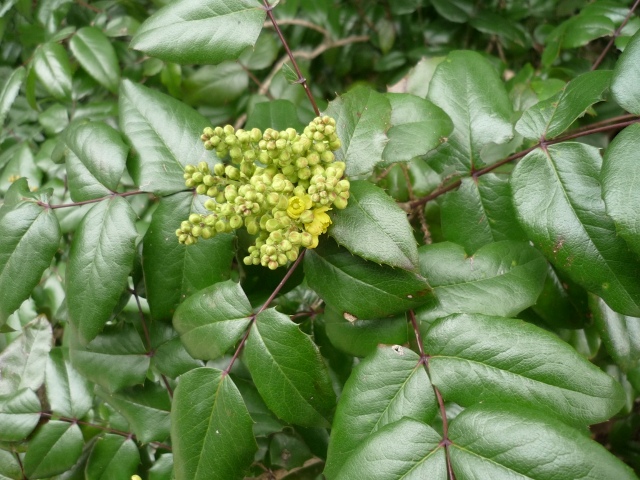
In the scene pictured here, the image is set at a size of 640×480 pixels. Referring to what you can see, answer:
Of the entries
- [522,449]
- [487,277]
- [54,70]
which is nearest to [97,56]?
[54,70]

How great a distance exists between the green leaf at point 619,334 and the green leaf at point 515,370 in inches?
12.6

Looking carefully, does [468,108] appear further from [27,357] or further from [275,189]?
[27,357]

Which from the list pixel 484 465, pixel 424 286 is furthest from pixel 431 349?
pixel 484 465

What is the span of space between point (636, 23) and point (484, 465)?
1479mm

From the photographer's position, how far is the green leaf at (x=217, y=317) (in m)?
1.10

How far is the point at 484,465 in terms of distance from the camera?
0.88 meters

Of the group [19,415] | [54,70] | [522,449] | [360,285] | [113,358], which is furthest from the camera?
[54,70]

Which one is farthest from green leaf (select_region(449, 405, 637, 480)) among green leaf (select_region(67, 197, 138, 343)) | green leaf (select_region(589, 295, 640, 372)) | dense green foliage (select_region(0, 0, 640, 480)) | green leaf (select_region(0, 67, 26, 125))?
green leaf (select_region(0, 67, 26, 125))

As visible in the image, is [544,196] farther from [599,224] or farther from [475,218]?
[475,218]

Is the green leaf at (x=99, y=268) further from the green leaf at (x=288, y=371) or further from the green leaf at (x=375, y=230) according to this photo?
the green leaf at (x=375, y=230)

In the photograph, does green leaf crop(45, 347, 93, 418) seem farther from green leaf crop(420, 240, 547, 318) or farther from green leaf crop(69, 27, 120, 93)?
green leaf crop(420, 240, 547, 318)

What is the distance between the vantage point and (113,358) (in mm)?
1364

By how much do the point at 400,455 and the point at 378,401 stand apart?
121 mm

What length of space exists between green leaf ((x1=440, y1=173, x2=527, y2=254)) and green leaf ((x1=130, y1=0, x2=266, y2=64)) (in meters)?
0.61
